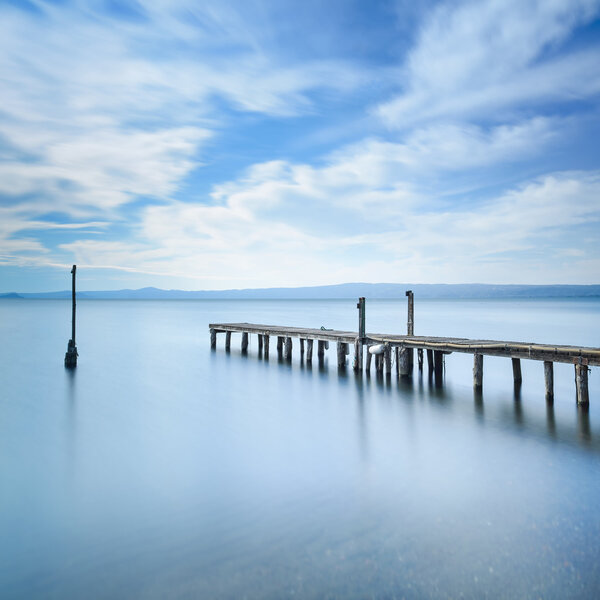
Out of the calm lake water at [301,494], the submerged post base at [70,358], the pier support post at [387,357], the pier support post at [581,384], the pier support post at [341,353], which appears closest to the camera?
the calm lake water at [301,494]

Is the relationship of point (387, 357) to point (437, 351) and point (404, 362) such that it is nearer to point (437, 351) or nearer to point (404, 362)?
point (404, 362)

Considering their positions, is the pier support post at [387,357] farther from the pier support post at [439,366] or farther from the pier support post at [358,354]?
the pier support post at [439,366]

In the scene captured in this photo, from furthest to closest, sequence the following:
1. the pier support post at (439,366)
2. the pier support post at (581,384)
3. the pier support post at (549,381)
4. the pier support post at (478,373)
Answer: the pier support post at (439,366), the pier support post at (478,373), the pier support post at (549,381), the pier support post at (581,384)

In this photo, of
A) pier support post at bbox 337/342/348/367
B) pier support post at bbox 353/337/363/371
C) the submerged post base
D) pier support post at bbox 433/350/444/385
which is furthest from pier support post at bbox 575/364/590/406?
the submerged post base

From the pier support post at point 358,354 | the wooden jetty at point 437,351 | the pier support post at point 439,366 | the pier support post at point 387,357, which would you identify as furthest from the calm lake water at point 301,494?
the pier support post at point 358,354

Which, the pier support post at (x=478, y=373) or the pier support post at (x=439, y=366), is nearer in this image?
the pier support post at (x=478, y=373)

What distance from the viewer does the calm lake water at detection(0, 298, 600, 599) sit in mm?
5328

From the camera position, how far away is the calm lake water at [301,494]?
533 centimetres

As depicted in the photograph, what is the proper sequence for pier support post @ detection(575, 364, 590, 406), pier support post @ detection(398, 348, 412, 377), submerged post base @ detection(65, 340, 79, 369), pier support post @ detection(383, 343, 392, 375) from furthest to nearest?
submerged post base @ detection(65, 340, 79, 369)
pier support post @ detection(383, 343, 392, 375)
pier support post @ detection(398, 348, 412, 377)
pier support post @ detection(575, 364, 590, 406)

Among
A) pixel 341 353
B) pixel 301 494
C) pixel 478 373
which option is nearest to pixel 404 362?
pixel 341 353

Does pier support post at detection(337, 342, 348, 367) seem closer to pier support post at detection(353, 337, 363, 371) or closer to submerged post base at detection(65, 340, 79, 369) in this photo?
pier support post at detection(353, 337, 363, 371)

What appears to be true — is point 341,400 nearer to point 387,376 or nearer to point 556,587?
point 387,376

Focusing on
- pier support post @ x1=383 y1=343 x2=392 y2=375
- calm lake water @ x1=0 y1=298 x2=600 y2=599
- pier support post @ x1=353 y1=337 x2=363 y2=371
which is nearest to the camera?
calm lake water @ x1=0 y1=298 x2=600 y2=599

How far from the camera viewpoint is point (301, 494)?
7684 millimetres
